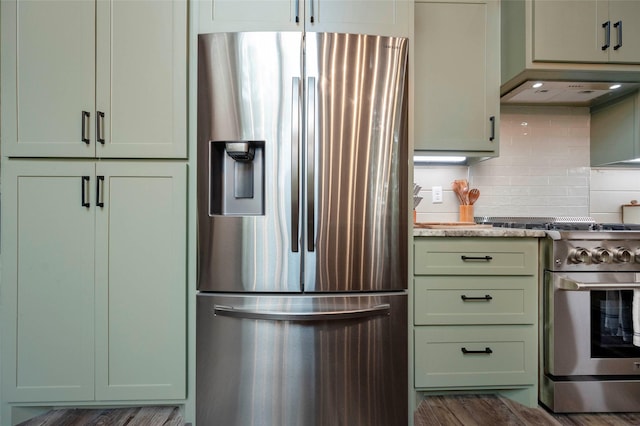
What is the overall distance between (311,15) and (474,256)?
131 cm

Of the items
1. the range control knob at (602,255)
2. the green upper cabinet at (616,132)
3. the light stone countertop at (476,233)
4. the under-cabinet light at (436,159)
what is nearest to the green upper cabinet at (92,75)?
the light stone countertop at (476,233)

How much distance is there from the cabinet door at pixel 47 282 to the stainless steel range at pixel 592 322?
208cm

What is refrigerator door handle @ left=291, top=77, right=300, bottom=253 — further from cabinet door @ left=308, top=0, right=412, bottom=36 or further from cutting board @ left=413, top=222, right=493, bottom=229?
cutting board @ left=413, top=222, right=493, bottom=229

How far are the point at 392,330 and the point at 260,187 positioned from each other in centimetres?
82

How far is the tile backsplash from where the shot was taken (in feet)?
7.29

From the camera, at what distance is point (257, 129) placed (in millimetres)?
1396

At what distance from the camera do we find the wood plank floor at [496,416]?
1554 millimetres

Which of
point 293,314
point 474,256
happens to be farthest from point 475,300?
point 293,314

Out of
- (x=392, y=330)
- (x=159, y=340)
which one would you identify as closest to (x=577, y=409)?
(x=392, y=330)

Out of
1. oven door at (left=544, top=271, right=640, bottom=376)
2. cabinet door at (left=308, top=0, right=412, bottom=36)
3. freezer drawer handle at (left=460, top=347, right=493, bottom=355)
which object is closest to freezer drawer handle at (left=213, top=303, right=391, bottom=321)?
freezer drawer handle at (left=460, top=347, right=493, bottom=355)

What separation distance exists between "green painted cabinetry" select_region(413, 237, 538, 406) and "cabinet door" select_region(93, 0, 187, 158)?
1.28 m

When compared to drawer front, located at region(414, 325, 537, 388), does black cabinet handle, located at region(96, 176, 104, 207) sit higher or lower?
higher

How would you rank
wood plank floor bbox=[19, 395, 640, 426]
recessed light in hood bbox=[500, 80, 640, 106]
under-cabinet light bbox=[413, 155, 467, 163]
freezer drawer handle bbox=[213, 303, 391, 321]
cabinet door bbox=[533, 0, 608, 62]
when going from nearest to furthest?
1. freezer drawer handle bbox=[213, 303, 391, 321]
2. wood plank floor bbox=[19, 395, 640, 426]
3. cabinet door bbox=[533, 0, 608, 62]
4. recessed light in hood bbox=[500, 80, 640, 106]
5. under-cabinet light bbox=[413, 155, 467, 163]

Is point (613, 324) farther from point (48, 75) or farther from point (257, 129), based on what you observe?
point (48, 75)
